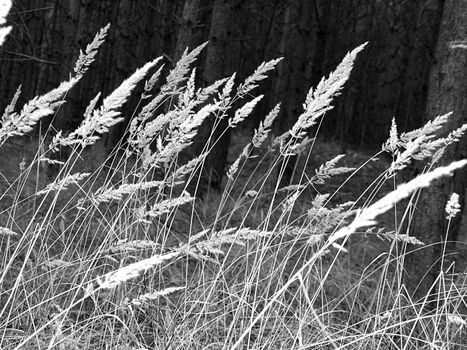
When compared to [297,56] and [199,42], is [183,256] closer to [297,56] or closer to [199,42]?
[297,56]

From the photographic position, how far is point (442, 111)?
4.31m

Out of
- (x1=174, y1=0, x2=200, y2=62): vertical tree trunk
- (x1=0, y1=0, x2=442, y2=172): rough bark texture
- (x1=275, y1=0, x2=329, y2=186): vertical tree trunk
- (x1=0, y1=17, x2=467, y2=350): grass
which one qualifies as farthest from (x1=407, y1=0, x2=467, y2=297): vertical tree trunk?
(x1=275, y1=0, x2=329, y2=186): vertical tree trunk

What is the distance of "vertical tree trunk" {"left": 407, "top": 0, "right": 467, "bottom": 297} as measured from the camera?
4.25 meters

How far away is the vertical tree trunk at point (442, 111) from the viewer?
4.25 metres

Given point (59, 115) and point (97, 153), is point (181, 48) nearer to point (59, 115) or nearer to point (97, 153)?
point (59, 115)

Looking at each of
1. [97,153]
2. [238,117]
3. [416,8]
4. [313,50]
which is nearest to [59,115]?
[97,153]

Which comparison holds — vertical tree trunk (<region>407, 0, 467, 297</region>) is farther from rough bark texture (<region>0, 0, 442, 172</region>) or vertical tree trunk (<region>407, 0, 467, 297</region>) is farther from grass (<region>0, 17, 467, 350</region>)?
rough bark texture (<region>0, 0, 442, 172</region>)

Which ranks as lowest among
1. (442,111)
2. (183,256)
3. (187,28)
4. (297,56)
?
(183,256)

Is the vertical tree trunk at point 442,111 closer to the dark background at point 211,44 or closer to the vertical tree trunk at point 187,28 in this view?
the dark background at point 211,44

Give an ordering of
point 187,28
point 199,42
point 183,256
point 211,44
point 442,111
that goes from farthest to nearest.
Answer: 1. point 199,42
2. point 211,44
3. point 187,28
4. point 442,111
5. point 183,256

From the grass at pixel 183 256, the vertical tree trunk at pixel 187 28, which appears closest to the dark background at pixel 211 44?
the vertical tree trunk at pixel 187 28

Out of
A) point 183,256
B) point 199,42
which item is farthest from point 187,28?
point 183,256

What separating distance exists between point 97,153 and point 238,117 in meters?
7.99

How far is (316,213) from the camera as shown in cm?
284
